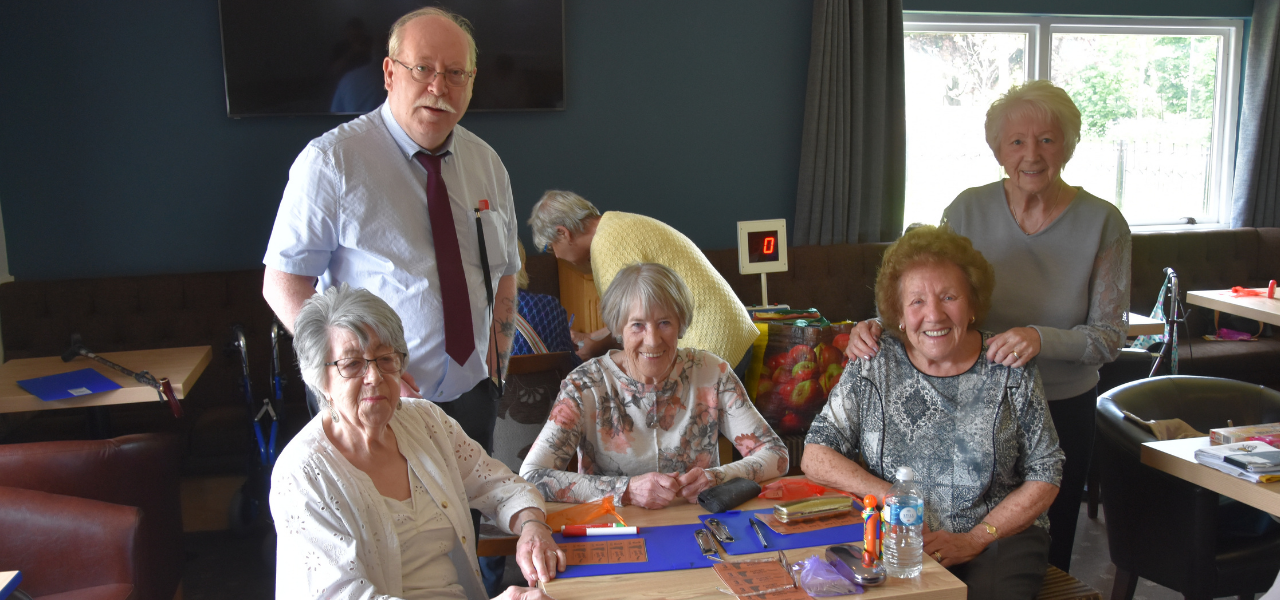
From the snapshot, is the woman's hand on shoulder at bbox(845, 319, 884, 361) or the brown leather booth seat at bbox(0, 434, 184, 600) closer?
the woman's hand on shoulder at bbox(845, 319, 884, 361)

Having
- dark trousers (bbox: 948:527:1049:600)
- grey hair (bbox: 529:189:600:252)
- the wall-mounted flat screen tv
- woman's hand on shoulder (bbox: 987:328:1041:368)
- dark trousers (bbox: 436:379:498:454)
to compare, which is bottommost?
dark trousers (bbox: 948:527:1049:600)

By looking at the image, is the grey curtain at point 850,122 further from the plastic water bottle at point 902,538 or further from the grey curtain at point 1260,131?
the plastic water bottle at point 902,538

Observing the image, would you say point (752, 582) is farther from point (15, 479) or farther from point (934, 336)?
point (15, 479)

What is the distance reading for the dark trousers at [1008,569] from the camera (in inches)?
67.7

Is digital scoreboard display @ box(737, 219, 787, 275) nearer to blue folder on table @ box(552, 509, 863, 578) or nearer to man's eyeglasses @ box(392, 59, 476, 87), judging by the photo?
man's eyeglasses @ box(392, 59, 476, 87)

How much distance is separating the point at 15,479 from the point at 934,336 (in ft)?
7.70

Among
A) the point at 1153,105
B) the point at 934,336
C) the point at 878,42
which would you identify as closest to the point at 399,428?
the point at 934,336

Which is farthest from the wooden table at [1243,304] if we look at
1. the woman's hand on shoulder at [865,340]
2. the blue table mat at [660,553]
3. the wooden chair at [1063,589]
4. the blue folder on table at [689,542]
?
the blue table mat at [660,553]

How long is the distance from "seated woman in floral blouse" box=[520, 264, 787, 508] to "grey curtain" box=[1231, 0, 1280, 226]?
4889 mm

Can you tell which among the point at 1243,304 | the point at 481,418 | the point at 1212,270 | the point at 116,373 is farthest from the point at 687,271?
the point at 1212,270

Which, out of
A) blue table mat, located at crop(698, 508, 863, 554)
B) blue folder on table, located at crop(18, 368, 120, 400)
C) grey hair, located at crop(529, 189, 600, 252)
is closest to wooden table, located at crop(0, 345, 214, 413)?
blue folder on table, located at crop(18, 368, 120, 400)

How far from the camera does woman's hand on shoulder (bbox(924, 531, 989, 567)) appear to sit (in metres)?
1.69

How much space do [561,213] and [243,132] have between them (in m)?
1.86

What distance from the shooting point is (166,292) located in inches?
148
